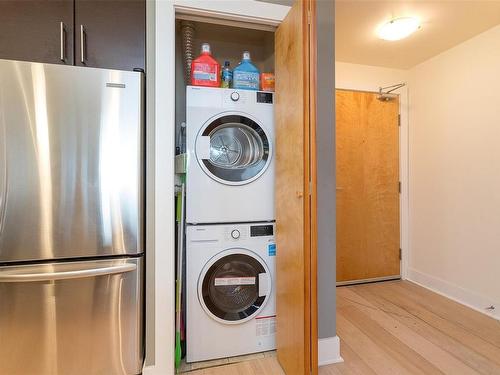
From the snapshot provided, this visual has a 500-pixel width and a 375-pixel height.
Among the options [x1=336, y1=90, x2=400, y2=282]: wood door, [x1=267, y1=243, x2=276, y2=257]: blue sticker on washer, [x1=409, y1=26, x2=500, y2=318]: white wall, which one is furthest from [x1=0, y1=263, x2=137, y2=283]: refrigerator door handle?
[x1=409, y1=26, x2=500, y2=318]: white wall

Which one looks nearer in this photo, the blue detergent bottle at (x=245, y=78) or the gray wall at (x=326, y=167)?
the gray wall at (x=326, y=167)

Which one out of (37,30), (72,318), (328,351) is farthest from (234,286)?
(37,30)

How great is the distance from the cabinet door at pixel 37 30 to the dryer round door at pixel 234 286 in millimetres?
1385

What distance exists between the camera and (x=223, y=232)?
5.26 feet

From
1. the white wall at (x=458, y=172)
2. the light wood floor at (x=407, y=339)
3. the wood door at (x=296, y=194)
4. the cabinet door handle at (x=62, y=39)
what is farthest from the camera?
the white wall at (x=458, y=172)

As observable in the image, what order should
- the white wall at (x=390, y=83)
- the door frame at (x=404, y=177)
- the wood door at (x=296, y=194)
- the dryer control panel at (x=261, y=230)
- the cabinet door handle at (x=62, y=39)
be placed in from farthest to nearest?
the door frame at (x=404, y=177)
the white wall at (x=390, y=83)
the dryer control panel at (x=261, y=230)
the cabinet door handle at (x=62, y=39)
the wood door at (x=296, y=194)

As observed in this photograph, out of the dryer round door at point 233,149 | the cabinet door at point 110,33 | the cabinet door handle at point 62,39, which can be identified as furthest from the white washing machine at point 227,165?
the cabinet door handle at point 62,39

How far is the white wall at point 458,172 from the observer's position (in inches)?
83.8

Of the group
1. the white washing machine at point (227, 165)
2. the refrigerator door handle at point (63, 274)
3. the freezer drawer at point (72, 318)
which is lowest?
the freezer drawer at point (72, 318)

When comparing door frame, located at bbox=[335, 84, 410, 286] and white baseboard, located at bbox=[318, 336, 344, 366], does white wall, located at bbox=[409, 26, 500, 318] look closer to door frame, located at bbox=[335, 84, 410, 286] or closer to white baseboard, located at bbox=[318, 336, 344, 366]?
door frame, located at bbox=[335, 84, 410, 286]

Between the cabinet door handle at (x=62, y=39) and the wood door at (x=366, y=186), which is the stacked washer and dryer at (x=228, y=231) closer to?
the cabinet door handle at (x=62, y=39)

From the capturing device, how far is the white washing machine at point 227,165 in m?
1.58

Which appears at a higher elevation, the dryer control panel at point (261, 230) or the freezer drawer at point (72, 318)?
the dryer control panel at point (261, 230)

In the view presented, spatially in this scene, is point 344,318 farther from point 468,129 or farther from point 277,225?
point 468,129
